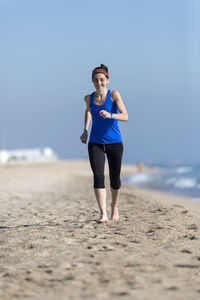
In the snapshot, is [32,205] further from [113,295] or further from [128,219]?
[113,295]

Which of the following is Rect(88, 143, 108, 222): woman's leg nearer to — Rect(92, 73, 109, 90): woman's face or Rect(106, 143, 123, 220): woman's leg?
Rect(106, 143, 123, 220): woman's leg

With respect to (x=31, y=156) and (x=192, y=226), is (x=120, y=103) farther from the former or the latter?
(x=31, y=156)

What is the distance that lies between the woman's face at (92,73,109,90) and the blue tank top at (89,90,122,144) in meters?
0.11

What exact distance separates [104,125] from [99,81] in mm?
511

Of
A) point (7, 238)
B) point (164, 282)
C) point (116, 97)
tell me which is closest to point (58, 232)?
point (7, 238)

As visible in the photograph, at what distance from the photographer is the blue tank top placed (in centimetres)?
493

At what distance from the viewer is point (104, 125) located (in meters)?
4.98

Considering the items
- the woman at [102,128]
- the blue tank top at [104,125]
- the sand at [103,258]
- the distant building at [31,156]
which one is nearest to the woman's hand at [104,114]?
the woman at [102,128]

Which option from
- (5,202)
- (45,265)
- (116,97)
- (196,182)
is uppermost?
(116,97)

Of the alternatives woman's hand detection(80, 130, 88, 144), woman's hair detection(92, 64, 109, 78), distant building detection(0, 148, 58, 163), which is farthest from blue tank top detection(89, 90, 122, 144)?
distant building detection(0, 148, 58, 163)

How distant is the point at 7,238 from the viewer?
4.81 m

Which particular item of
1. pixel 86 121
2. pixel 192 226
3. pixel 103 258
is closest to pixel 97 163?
pixel 86 121

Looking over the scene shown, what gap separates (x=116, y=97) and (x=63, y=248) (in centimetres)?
185

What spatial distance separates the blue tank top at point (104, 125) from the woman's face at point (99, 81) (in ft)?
0.37
